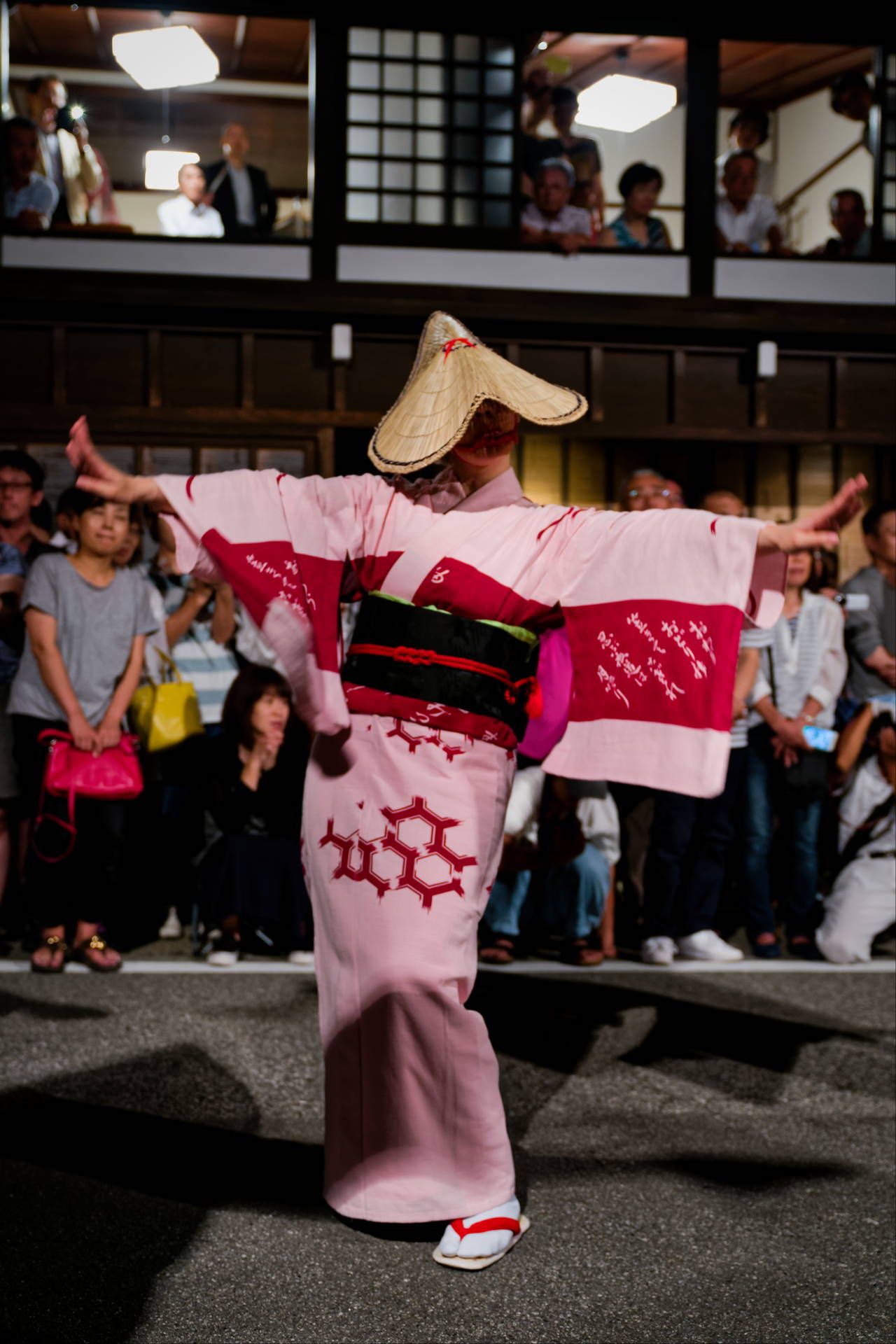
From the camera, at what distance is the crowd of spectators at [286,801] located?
543 cm

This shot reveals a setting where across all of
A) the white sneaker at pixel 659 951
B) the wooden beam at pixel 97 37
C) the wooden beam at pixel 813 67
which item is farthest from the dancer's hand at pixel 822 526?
the wooden beam at pixel 813 67

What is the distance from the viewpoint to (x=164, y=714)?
582 cm

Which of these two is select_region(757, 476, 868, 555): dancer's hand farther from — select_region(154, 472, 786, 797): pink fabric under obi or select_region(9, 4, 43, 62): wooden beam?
select_region(9, 4, 43, 62): wooden beam

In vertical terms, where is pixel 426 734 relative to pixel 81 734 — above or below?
Result: above

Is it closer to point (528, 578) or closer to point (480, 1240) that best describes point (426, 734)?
point (528, 578)

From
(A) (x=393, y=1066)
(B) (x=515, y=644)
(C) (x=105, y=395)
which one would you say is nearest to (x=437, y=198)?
(C) (x=105, y=395)

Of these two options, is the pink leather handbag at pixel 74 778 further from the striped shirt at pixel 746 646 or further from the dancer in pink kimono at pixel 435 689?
the striped shirt at pixel 746 646

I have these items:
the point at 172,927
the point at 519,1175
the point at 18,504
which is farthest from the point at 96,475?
the point at 172,927

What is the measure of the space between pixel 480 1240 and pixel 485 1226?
0.03 m

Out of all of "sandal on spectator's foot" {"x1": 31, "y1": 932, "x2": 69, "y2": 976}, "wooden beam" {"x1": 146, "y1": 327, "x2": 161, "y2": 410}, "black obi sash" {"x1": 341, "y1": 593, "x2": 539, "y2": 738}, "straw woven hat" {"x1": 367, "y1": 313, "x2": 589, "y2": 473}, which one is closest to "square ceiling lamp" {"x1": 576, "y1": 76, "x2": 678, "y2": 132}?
"wooden beam" {"x1": 146, "y1": 327, "x2": 161, "y2": 410}

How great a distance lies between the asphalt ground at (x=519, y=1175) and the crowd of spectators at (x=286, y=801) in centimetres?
53

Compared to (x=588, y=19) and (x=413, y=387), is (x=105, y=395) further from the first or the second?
(x=413, y=387)

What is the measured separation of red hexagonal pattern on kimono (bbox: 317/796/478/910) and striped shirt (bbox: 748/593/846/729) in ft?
11.3

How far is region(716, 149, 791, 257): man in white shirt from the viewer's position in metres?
9.15
